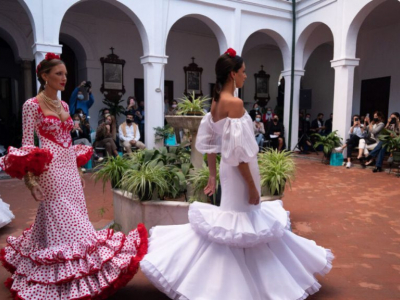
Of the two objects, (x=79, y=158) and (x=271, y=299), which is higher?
(x=79, y=158)

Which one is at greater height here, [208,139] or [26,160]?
[208,139]

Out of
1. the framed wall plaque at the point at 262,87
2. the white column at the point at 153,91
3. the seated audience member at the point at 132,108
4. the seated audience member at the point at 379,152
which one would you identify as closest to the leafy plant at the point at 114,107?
the seated audience member at the point at 132,108

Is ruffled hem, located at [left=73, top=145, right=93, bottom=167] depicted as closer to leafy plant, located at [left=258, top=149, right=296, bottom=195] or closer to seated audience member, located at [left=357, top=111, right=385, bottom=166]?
leafy plant, located at [left=258, top=149, right=296, bottom=195]

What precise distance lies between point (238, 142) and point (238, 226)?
1.71 ft

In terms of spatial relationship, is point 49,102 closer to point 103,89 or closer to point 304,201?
point 304,201

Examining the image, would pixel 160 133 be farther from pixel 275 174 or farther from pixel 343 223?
pixel 343 223

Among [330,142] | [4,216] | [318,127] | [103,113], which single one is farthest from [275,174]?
[318,127]

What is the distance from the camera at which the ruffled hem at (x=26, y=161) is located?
7.08 ft

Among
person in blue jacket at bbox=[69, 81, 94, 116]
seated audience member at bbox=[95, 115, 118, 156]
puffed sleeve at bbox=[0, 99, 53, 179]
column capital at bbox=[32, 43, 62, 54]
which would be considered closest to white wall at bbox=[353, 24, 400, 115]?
seated audience member at bbox=[95, 115, 118, 156]

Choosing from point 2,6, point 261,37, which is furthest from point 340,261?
point 261,37

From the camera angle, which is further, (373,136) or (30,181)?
(373,136)

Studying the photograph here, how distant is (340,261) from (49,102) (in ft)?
9.23

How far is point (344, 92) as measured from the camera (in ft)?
32.0

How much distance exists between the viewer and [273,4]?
11078mm
